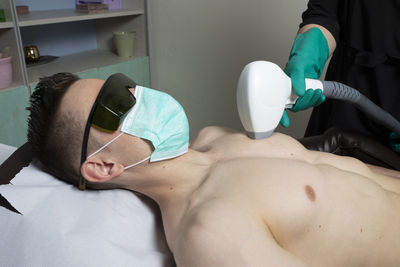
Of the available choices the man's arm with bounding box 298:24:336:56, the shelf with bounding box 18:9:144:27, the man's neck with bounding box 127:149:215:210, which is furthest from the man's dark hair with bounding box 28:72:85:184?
the shelf with bounding box 18:9:144:27

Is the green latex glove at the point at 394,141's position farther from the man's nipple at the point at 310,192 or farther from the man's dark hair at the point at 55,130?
the man's dark hair at the point at 55,130

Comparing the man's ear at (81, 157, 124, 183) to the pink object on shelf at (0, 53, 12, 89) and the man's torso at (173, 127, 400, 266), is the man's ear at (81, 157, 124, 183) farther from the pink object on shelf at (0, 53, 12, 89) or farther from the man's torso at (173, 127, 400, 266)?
the pink object on shelf at (0, 53, 12, 89)

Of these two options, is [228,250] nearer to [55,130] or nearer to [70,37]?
[55,130]

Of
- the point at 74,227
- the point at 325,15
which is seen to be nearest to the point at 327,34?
the point at 325,15

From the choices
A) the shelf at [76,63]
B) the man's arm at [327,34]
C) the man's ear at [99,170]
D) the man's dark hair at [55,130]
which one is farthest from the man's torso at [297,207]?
the shelf at [76,63]

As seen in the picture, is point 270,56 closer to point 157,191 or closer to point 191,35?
point 191,35

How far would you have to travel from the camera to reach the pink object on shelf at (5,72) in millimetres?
1953

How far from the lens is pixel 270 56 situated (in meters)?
2.33

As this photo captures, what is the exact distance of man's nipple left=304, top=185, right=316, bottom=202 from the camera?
0.96 meters

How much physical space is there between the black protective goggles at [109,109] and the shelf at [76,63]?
1.35 metres

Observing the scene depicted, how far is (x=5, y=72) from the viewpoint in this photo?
1.98 meters

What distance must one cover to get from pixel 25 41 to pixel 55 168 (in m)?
1.79

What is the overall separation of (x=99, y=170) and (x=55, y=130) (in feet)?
0.55

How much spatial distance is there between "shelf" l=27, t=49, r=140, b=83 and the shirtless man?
1366 millimetres
